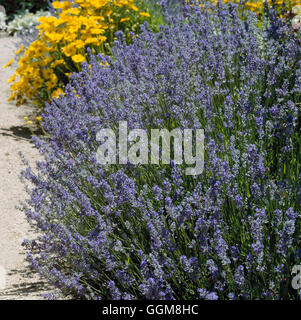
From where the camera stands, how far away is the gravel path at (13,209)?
2711 millimetres

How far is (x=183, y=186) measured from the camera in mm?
2328

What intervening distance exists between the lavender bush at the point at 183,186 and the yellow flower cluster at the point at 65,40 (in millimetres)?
1035

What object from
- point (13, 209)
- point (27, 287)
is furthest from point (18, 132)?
point (27, 287)

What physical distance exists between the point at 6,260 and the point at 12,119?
2603mm

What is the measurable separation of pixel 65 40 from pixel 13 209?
199 cm

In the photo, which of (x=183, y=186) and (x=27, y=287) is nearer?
(x=183, y=186)

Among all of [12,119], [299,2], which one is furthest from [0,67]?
[299,2]

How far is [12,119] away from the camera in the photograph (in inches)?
209

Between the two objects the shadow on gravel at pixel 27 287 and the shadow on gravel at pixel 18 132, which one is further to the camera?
the shadow on gravel at pixel 18 132

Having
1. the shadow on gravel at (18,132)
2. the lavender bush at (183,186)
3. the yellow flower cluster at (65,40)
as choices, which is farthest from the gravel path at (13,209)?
the yellow flower cluster at (65,40)

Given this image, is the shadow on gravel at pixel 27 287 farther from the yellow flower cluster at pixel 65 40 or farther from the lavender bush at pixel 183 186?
the yellow flower cluster at pixel 65 40

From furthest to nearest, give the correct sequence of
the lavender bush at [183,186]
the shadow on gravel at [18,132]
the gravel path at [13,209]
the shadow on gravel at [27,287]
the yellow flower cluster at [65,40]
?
the shadow on gravel at [18,132], the yellow flower cluster at [65,40], the gravel path at [13,209], the shadow on gravel at [27,287], the lavender bush at [183,186]

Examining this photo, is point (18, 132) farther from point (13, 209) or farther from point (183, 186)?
point (183, 186)

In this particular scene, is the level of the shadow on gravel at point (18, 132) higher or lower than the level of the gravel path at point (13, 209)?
higher
